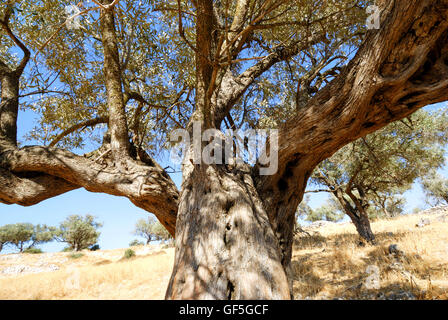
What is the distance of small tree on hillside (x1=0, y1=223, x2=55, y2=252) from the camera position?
129 feet

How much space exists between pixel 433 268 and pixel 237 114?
643 centimetres

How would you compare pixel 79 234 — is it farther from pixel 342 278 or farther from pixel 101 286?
pixel 342 278

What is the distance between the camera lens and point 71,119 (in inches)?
233

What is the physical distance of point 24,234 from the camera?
135ft

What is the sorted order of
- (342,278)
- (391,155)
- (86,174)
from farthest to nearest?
1. (391,155)
2. (342,278)
3. (86,174)

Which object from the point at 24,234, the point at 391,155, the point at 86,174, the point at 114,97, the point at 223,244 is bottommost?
the point at 24,234

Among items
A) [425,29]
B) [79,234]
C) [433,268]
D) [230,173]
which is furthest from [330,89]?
[79,234]

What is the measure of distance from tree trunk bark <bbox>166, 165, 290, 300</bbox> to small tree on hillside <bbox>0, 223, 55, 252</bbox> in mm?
52992

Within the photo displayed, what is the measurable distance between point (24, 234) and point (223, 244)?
181ft

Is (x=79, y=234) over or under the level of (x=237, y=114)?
under

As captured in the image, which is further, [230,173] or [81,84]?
[81,84]

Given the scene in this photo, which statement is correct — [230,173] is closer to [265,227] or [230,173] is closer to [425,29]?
[265,227]

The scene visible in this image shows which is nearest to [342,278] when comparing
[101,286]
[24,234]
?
[101,286]

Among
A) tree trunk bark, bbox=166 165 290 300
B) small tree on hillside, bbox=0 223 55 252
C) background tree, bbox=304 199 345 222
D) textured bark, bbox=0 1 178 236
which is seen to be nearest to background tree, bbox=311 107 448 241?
tree trunk bark, bbox=166 165 290 300
